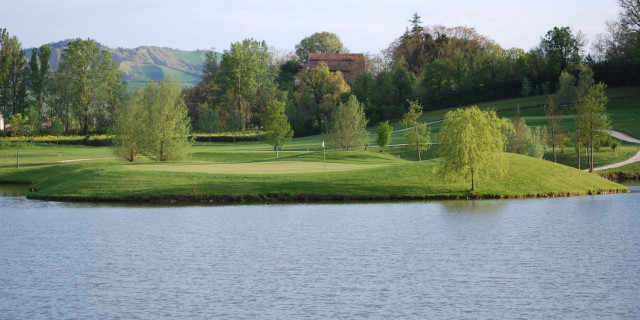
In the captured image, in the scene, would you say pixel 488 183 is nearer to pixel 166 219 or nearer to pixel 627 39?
pixel 166 219

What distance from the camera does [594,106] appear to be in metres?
72.9

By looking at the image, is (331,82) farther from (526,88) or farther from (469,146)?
(469,146)

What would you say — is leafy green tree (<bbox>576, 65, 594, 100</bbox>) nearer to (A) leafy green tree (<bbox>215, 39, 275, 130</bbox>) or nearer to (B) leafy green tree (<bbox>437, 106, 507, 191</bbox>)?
(B) leafy green tree (<bbox>437, 106, 507, 191</bbox>)

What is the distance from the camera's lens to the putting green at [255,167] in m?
62.1

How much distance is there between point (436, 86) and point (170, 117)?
74.5 m

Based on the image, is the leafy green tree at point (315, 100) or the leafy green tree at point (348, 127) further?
the leafy green tree at point (315, 100)

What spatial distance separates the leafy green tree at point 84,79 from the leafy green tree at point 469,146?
91921 millimetres

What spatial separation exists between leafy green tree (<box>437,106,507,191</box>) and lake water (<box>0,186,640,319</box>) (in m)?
6.19

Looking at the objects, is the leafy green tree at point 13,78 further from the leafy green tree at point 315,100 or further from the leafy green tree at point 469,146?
the leafy green tree at point 469,146

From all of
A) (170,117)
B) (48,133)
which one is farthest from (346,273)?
(48,133)

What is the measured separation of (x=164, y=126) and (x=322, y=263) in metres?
44.7

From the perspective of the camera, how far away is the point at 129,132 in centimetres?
7500

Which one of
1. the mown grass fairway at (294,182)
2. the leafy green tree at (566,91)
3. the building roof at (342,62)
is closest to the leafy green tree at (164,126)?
the mown grass fairway at (294,182)

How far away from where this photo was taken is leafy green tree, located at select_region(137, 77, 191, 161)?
7200cm
